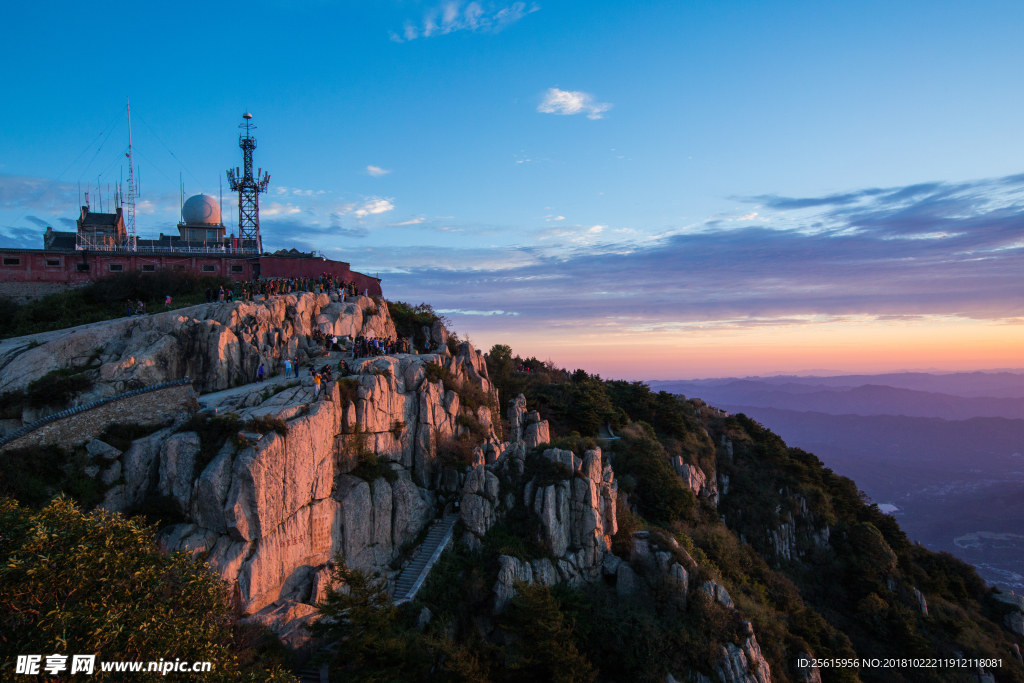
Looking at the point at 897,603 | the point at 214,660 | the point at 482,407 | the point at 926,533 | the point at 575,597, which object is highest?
the point at 482,407

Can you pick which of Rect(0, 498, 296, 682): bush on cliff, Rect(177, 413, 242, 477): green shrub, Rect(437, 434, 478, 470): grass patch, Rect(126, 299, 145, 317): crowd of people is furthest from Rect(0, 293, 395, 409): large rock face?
Rect(0, 498, 296, 682): bush on cliff

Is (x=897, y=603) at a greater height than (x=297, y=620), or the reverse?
(x=297, y=620)

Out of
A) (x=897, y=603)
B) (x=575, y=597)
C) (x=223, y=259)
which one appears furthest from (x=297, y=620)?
(x=897, y=603)

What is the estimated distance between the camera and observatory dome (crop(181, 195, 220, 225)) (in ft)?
175

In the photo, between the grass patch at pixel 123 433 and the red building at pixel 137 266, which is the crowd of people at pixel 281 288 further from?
the grass patch at pixel 123 433

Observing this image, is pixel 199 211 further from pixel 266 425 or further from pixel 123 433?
pixel 266 425

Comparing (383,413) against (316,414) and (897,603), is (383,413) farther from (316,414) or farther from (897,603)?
(897,603)

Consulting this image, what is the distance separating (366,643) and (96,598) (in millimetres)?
9111

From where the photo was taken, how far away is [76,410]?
24.7m

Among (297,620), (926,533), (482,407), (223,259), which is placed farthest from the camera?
(926,533)

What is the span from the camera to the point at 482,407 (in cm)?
3884

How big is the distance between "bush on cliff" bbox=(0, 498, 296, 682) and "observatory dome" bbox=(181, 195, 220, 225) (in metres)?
44.7

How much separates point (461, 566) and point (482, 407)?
1340 centimetres

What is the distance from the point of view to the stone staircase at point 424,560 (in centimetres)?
2614
